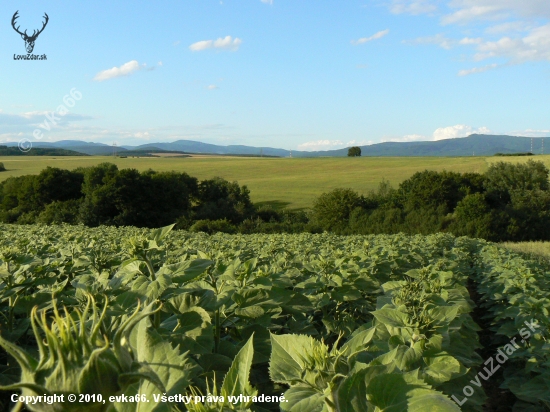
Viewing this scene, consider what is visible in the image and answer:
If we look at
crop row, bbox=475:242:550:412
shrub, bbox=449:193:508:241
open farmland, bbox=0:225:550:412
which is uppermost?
open farmland, bbox=0:225:550:412

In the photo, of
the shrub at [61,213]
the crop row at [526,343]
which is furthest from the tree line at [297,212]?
the crop row at [526,343]

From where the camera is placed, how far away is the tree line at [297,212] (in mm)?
42750

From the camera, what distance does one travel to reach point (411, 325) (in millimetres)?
2551

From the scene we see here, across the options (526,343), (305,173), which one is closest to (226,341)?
(526,343)

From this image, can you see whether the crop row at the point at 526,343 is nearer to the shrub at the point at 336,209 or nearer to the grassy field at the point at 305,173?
the shrub at the point at 336,209

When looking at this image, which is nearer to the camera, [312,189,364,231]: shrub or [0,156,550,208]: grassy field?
[312,189,364,231]: shrub

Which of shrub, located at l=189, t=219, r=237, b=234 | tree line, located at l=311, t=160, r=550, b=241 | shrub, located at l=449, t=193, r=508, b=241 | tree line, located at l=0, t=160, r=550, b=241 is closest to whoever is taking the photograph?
shrub, located at l=189, t=219, r=237, b=234

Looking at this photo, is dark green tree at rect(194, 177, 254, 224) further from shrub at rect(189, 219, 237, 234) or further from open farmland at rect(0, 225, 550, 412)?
open farmland at rect(0, 225, 550, 412)

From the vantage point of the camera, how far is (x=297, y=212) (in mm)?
52188

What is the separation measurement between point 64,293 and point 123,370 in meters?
2.17

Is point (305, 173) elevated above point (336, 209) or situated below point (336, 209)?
above

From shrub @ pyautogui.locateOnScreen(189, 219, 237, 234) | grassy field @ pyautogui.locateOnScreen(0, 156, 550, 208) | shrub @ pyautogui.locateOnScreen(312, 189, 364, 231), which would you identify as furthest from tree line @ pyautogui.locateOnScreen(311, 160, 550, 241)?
shrub @ pyautogui.locateOnScreen(189, 219, 237, 234)

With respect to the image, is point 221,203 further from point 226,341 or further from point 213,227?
point 226,341

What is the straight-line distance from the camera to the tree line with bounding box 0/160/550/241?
4275 centimetres
